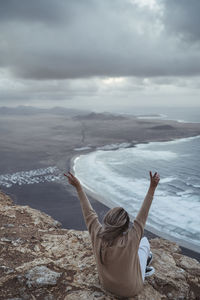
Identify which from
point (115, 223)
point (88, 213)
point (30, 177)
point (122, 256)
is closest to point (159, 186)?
point (30, 177)

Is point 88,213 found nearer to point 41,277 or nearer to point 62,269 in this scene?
point 41,277

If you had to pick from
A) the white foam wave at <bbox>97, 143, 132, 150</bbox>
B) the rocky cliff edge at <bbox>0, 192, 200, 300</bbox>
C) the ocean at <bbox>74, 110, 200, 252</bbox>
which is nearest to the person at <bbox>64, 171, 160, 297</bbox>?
the rocky cliff edge at <bbox>0, 192, 200, 300</bbox>

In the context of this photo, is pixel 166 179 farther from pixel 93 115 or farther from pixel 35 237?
pixel 93 115

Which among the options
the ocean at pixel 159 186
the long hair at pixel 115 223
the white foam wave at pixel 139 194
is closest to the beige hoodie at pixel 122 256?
the long hair at pixel 115 223

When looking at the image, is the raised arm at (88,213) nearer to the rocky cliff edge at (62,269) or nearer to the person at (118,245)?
the person at (118,245)

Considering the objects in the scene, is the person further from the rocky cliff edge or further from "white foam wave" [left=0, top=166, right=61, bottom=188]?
"white foam wave" [left=0, top=166, right=61, bottom=188]

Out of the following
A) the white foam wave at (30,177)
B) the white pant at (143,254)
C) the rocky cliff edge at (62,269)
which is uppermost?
the white pant at (143,254)

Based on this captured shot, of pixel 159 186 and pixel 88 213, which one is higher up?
pixel 88 213

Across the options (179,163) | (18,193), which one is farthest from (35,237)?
(179,163)
